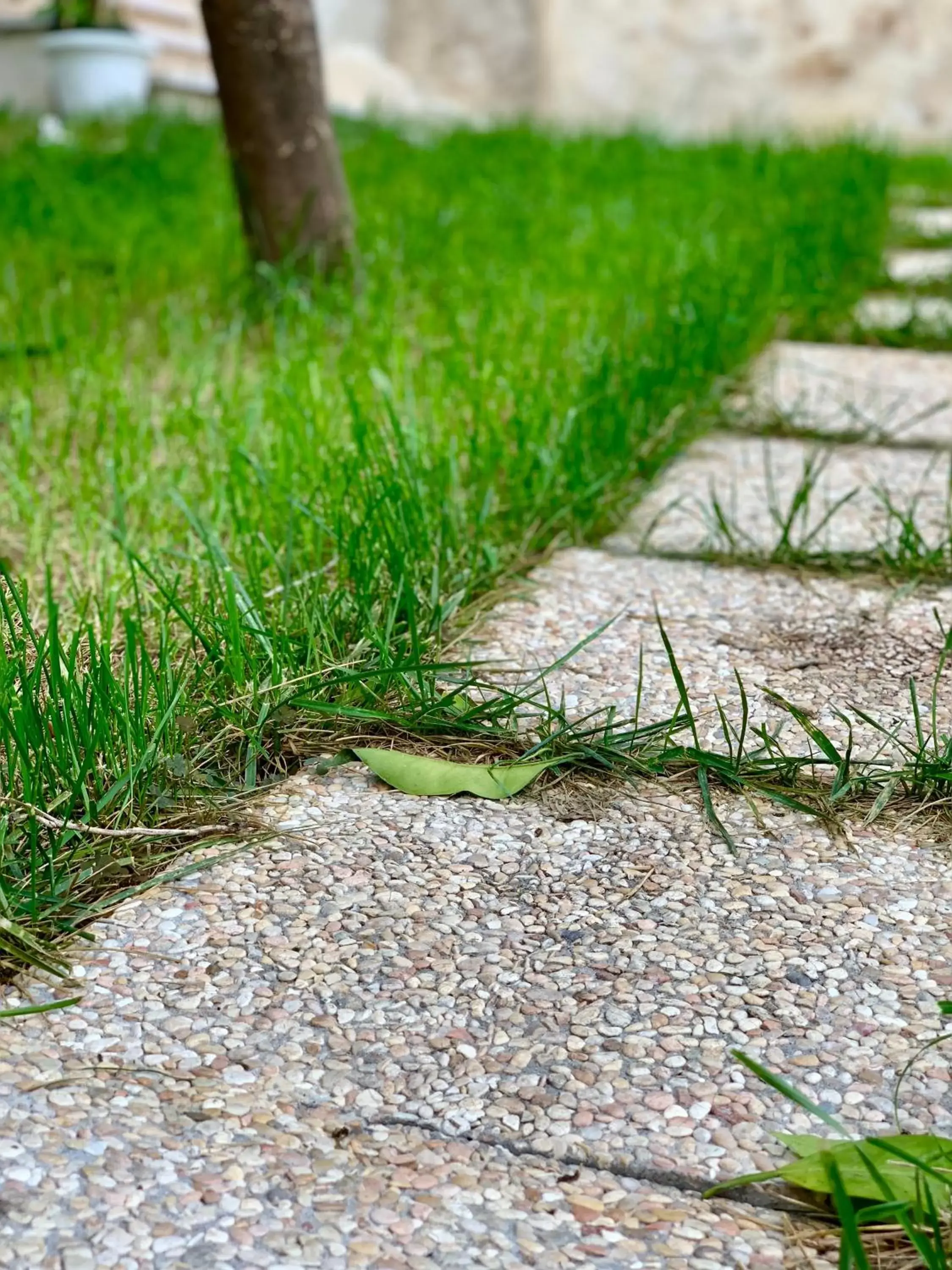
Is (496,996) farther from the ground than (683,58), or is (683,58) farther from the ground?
Answer: (683,58)

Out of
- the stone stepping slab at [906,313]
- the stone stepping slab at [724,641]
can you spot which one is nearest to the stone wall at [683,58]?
the stone stepping slab at [906,313]

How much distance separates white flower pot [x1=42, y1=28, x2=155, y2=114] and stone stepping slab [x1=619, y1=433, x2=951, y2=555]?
185 inches

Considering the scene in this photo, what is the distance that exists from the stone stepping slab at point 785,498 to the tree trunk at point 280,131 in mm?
1115

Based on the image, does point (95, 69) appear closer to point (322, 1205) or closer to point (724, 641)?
point (724, 641)

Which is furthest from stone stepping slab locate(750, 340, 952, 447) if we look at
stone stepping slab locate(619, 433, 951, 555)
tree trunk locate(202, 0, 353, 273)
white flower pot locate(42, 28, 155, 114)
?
white flower pot locate(42, 28, 155, 114)

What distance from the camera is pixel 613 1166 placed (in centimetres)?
83

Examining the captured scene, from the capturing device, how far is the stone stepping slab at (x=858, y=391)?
238 cm

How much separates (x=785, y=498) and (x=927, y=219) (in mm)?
3217

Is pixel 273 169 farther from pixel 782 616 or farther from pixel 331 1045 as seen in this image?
pixel 331 1045

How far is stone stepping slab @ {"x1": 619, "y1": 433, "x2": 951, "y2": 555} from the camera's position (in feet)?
6.06

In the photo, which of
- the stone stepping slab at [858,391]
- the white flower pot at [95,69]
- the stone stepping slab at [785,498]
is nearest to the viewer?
the stone stepping slab at [785,498]

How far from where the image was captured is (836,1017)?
0.95m

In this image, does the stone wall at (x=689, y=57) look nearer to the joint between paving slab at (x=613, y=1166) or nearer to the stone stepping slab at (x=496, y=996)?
the stone stepping slab at (x=496, y=996)

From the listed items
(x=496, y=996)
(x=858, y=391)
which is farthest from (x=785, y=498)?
(x=496, y=996)
